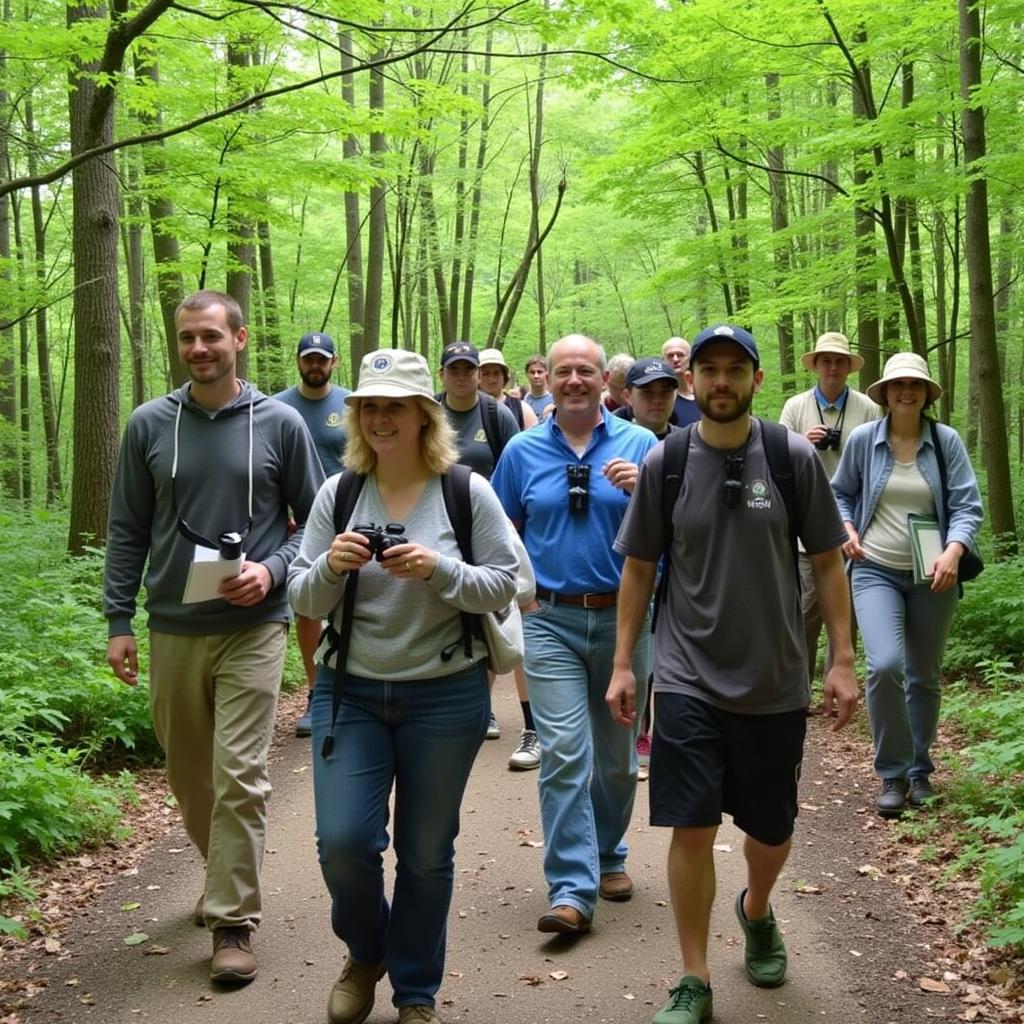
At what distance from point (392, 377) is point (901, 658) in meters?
3.70

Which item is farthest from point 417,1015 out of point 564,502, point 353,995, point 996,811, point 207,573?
point 996,811

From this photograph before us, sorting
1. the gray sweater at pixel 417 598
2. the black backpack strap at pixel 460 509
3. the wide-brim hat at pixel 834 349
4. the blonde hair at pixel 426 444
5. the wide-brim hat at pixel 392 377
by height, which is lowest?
the gray sweater at pixel 417 598

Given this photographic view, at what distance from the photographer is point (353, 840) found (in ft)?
10.7

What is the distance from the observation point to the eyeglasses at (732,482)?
140 inches

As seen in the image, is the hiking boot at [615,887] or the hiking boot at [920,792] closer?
the hiking boot at [615,887]

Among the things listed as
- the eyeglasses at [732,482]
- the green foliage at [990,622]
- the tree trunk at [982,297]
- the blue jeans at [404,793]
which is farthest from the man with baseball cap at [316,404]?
the tree trunk at [982,297]

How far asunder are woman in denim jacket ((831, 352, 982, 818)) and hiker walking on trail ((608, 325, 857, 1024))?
7.49 feet

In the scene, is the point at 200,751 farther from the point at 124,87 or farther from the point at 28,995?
the point at 124,87

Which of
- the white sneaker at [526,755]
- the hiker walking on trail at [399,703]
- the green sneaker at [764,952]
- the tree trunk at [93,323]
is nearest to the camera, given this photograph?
the hiker walking on trail at [399,703]

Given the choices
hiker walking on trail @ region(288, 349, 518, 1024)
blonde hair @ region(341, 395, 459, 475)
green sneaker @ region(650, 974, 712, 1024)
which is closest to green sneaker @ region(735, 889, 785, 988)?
green sneaker @ region(650, 974, 712, 1024)

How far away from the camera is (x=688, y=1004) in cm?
345

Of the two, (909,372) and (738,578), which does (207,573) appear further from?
(909,372)

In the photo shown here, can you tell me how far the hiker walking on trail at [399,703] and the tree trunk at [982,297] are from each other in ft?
24.9

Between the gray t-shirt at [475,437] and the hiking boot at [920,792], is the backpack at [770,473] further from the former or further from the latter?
the gray t-shirt at [475,437]
